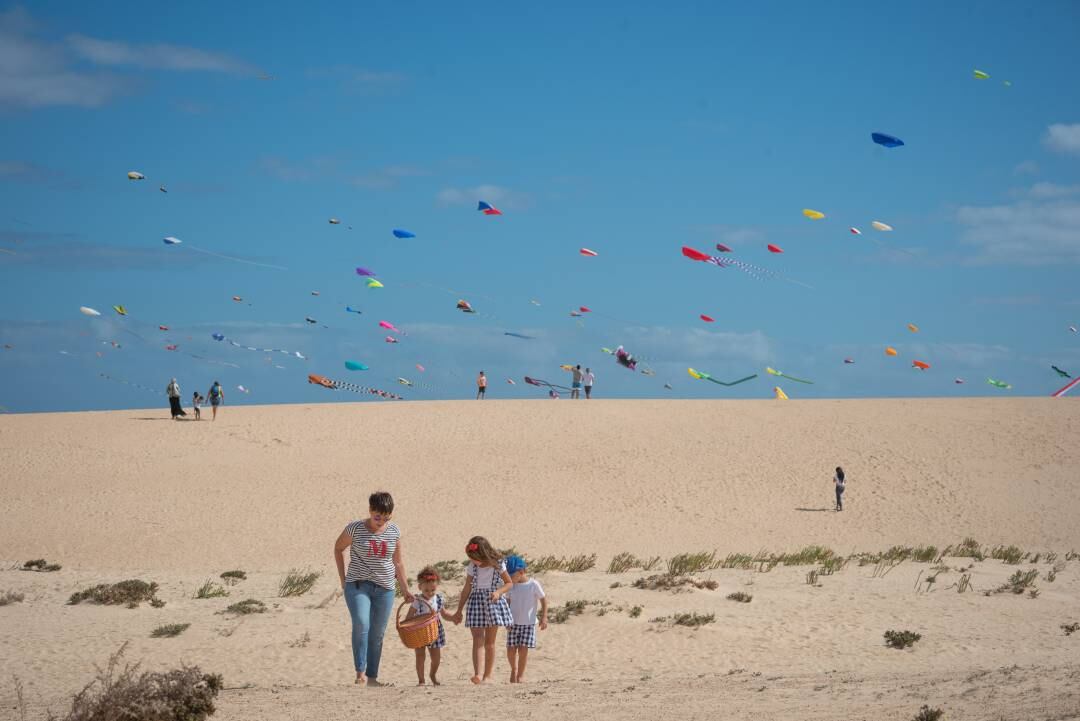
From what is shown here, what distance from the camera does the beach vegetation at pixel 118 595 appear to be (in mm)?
14461

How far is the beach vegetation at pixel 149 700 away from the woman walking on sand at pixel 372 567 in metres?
1.43

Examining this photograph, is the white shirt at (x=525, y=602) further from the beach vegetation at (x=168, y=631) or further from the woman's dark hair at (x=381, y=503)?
the beach vegetation at (x=168, y=631)

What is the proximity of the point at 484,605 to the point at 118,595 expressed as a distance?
7666 millimetres

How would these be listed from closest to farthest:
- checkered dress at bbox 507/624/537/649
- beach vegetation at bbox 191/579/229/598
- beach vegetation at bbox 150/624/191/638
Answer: checkered dress at bbox 507/624/537/649, beach vegetation at bbox 150/624/191/638, beach vegetation at bbox 191/579/229/598

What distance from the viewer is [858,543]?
2527 cm

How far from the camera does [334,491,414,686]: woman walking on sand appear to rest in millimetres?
8711

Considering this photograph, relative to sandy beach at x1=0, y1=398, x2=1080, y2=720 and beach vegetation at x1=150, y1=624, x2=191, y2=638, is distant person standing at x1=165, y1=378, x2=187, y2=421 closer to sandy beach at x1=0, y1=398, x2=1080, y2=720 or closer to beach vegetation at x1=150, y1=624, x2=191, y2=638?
sandy beach at x1=0, y1=398, x2=1080, y2=720

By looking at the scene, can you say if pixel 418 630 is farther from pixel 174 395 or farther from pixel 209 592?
pixel 174 395

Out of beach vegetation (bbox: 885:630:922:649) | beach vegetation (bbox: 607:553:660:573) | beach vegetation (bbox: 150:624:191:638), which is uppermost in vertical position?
beach vegetation (bbox: 607:553:660:573)

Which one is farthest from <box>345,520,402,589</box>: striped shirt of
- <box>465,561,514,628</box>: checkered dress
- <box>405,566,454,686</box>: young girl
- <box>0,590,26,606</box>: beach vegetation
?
<box>0,590,26,606</box>: beach vegetation

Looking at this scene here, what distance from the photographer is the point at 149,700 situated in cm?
751

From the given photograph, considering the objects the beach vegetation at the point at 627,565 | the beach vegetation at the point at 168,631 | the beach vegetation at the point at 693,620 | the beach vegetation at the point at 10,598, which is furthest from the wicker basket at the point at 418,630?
the beach vegetation at the point at 627,565

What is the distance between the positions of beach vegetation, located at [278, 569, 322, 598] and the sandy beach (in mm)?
277

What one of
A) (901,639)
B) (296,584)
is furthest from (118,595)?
(901,639)
